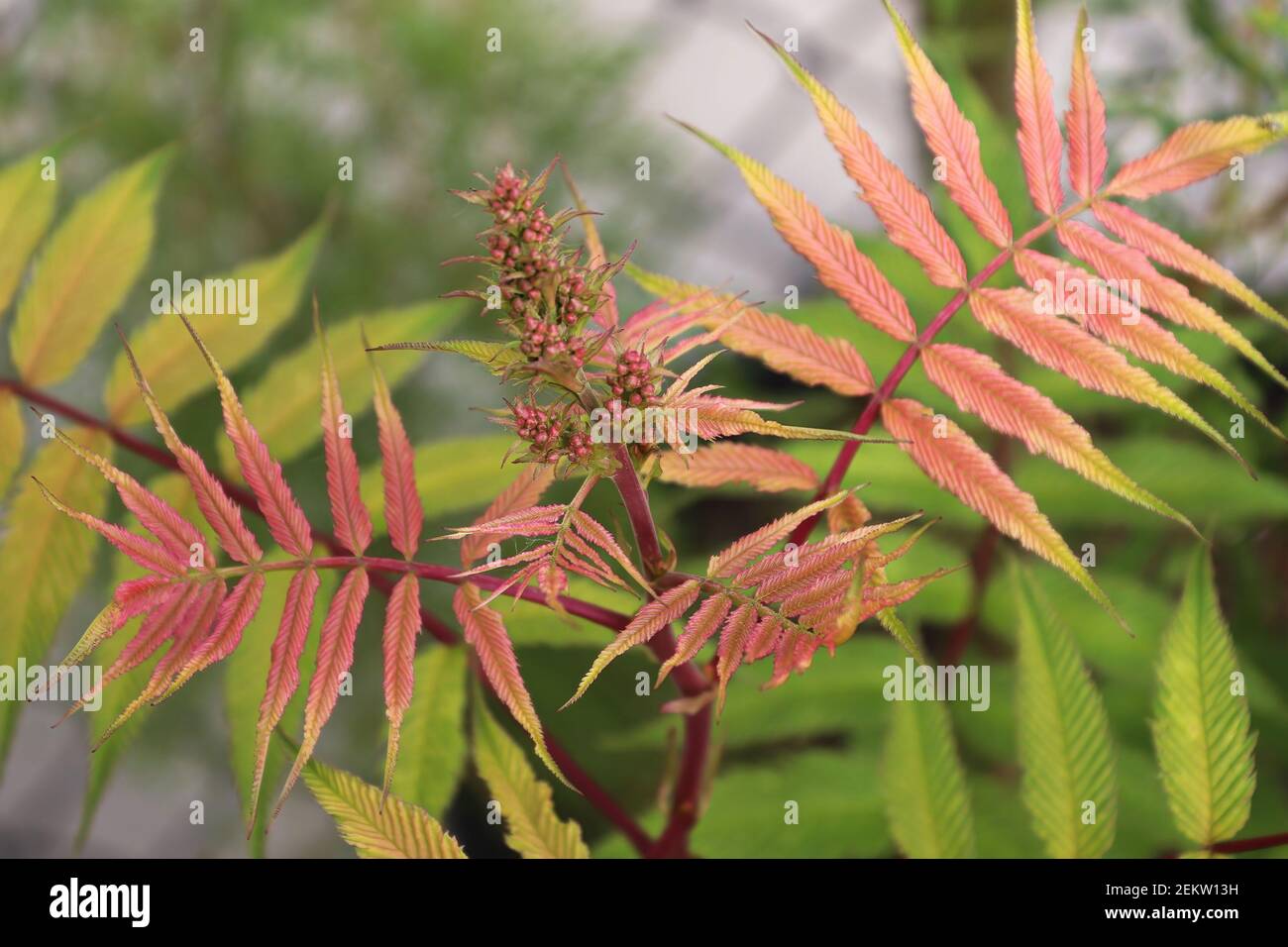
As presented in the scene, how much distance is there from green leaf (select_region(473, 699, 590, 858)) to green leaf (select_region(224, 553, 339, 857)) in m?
0.09

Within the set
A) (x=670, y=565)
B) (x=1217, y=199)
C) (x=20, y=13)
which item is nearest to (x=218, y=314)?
(x=670, y=565)

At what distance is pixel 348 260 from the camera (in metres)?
1.12

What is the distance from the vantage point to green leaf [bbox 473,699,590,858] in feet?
1.36

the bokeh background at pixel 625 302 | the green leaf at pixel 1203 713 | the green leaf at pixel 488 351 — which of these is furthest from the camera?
the bokeh background at pixel 625 302

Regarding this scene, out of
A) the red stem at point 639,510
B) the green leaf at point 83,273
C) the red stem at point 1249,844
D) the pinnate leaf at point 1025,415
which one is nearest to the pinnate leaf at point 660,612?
the red stem at point 639,510

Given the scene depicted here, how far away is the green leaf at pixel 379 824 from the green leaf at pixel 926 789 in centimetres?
19

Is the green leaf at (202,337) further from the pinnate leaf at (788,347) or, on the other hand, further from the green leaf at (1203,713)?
the green leaf at (1203,713)

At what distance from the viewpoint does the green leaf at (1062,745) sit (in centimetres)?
43

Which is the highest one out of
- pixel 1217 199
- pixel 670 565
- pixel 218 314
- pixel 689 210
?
pixel 689 210

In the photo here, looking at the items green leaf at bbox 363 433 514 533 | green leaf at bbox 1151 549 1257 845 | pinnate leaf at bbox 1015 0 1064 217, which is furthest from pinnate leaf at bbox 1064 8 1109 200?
green leaf at bbox 363 433 514 533

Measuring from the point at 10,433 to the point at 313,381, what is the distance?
0.46 feet

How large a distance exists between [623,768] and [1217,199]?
0.71 metres

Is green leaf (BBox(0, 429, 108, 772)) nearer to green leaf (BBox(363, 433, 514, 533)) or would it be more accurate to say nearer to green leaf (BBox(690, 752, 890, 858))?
green leaf (BBox(363, 433, 514, 533))
